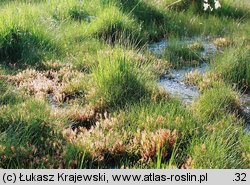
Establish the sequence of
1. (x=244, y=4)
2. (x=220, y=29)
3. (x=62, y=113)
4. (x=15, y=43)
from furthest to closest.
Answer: (x=244, y=4) < (x=220, y=29) < (x=15, y=43) < (x=62, y=113)

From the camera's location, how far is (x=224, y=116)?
6.73m

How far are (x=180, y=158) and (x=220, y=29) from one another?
8038mm

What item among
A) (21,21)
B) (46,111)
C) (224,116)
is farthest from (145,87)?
(21,21)

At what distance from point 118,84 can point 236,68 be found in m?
2.81

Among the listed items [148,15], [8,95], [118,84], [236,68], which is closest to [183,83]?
[236,68]

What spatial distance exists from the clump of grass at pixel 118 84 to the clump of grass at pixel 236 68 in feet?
6.73

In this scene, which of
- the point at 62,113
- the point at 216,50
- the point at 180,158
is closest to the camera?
the point at 180,158

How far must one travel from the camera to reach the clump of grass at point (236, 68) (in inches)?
337

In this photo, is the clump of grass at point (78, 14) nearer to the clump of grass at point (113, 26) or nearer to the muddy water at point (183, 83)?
the clump of grass at point (113, 26)

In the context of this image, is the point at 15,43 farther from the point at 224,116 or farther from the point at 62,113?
the point at 224,116

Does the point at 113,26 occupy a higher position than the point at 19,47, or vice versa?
the point at 113,26

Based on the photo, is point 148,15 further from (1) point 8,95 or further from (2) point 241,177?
(2) point 241,177

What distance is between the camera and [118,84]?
282 inches

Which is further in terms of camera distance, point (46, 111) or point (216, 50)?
point (216, 50)
